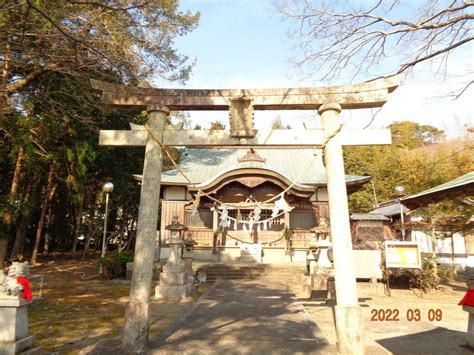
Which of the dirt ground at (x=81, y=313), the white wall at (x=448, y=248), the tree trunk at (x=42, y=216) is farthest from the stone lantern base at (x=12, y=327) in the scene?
the white wall at (x=448, y=248)

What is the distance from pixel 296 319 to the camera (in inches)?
291

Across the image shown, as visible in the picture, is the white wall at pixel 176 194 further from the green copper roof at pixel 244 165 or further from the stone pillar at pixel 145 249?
the stone pillar at pixel 145 249

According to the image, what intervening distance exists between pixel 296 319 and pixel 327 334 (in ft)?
3.27

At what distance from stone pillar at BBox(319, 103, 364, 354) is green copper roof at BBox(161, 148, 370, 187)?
11.7 metres

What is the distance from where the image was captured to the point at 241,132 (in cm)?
562

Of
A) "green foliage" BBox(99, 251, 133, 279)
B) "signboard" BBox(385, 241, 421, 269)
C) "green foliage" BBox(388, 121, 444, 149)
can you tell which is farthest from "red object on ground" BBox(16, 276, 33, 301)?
"green foliage" BBox(388, 121, 444, 149)

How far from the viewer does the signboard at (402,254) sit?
1087 centimetres

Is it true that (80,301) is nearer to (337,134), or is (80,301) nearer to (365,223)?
(337,134)

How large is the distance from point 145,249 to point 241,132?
2.45 metres

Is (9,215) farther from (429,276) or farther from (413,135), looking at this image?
(413,135)

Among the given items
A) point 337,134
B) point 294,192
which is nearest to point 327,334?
point 337,134

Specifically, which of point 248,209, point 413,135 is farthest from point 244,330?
point 413,135

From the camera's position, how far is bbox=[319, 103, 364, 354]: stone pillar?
480 cm
